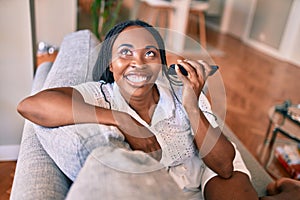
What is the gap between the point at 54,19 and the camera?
1.88 meters

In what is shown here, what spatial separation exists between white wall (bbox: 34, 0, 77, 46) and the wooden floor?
2.56ft

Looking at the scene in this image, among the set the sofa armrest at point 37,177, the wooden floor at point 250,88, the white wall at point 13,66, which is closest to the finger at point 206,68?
the sofa armrest at point 37,177

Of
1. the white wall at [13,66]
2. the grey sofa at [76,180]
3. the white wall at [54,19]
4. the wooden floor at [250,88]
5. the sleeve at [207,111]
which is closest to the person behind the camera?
the grey sofa at [76,180]

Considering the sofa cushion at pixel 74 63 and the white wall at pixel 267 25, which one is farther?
the white wall at pixel 267 25

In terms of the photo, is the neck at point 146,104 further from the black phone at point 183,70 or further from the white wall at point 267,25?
the white wall at point 267,25

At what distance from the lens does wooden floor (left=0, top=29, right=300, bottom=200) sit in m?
2.32

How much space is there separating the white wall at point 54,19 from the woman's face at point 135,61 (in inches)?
43.5

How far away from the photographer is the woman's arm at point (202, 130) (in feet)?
2.95

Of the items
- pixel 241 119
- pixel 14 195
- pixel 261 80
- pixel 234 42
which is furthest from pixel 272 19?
pixel 14 195

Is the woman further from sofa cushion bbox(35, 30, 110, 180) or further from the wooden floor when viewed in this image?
the wooden floor

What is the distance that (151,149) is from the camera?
2.82 feet

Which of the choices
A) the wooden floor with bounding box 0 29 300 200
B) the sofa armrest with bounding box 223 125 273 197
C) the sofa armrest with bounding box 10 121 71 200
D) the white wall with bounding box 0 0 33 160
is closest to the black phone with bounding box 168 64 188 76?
the sofa armrest with bounding box 10 121 71 200

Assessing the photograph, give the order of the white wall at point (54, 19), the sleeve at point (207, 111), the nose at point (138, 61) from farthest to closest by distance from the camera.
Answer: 1. the white wall at point (54, 19)
2. the sleeve at point (207, 111)
3. the nose at point (138, 61)

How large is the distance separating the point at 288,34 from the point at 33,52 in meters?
3.60
